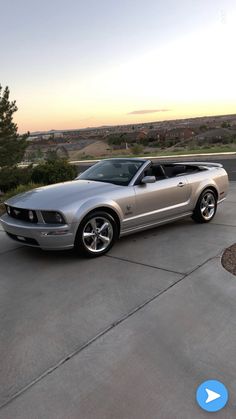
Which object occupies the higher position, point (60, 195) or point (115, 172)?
point (115, 172)

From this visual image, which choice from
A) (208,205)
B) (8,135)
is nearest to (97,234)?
(208,205)

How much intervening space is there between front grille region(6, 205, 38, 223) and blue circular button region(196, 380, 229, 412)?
309 centimetres

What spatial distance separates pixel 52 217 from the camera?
187 inches

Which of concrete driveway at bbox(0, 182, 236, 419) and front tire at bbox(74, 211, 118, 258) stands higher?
front tire at bbox(74, 211, 118, 258)

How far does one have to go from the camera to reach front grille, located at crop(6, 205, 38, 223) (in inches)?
191

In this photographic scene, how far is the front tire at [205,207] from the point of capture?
21.4 feet

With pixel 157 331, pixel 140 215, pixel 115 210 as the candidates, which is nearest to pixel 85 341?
pixel 157 331

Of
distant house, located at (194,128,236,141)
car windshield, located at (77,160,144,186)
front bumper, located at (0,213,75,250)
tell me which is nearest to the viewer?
front bumper, located at (0,213,75,250)

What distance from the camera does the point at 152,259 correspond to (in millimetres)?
4809

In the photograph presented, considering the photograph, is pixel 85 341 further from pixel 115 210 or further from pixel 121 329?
pixel 115 210

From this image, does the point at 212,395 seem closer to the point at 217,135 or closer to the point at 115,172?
the point at 115,172

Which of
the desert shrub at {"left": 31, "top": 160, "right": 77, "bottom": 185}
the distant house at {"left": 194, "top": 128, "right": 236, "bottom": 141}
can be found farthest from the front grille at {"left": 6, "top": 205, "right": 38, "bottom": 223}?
the distant house at {"left": 194, "top": 128, "right": 236, "bottom": 141}

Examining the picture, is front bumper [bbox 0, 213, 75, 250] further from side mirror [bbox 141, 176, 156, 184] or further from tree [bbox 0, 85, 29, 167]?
tree [bbox 0, 85, 29, 167]

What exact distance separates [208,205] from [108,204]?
8.01 feet
